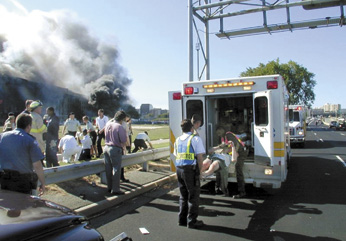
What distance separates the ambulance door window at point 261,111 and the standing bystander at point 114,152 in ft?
9.48

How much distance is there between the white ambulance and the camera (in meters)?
6.24

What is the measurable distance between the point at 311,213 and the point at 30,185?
4742 mm

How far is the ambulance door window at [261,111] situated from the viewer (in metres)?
6.37

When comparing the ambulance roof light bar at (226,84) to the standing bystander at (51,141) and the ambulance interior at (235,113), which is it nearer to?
the ambulance interior at (235,113)

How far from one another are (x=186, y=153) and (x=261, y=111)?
97.6 inches

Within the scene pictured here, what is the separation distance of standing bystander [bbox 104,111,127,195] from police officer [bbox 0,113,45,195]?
8.35ft

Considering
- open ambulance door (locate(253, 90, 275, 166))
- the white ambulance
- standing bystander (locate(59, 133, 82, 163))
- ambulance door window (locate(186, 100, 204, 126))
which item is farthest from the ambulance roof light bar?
standing bystander (locate(59, 133, 82, 163))

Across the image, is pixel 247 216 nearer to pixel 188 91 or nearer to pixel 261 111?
pixel 261 111

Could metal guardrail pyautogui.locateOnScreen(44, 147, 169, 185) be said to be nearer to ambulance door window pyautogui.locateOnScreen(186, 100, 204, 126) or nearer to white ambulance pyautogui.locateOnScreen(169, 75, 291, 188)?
white ambulance pyautogui.locateOnScreen(169, 75, 291, 188)

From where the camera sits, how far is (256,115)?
6.49 metres

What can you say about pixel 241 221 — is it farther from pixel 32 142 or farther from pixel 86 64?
pixel 86 64

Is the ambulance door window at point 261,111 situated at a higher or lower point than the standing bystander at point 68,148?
higher

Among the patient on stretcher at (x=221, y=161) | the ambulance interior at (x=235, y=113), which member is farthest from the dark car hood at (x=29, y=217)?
the ambulance interior at (x=235, y=113)

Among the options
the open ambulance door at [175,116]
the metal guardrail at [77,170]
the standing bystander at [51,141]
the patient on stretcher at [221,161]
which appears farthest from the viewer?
the standing bystander at [51,141]
